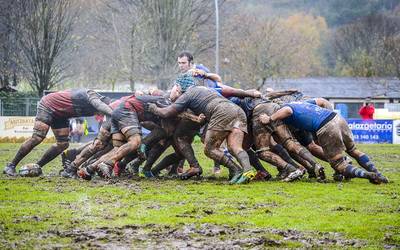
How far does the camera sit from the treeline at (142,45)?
49.3 metres

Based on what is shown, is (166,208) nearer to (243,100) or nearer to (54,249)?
(54,249)

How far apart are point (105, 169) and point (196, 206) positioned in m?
4.15

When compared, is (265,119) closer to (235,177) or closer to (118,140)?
(235,177)

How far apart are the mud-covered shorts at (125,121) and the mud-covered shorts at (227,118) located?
5.02 ft

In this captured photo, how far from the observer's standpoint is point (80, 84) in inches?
2881

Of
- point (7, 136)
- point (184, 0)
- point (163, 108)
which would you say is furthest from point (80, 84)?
point (163, 108)

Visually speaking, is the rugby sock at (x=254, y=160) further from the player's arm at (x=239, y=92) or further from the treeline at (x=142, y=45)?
the treeline at (x=142, y=45)

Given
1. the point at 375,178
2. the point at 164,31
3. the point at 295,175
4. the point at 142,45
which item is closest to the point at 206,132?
the point at 295,175

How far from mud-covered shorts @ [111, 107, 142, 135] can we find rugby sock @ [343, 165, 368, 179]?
399 centimetres

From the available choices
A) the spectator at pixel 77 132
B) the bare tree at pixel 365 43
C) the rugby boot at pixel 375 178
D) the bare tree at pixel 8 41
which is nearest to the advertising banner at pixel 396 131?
the spectator at pixel 77 132

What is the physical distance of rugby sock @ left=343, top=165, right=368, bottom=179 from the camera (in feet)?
47.8

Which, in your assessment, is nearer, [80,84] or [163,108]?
[163,108]

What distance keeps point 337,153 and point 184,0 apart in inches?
1584

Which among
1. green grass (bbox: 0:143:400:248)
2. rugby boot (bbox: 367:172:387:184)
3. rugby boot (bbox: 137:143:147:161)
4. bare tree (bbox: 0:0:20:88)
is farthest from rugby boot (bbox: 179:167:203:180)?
bare tree (bbox: 0:0:20:88)
